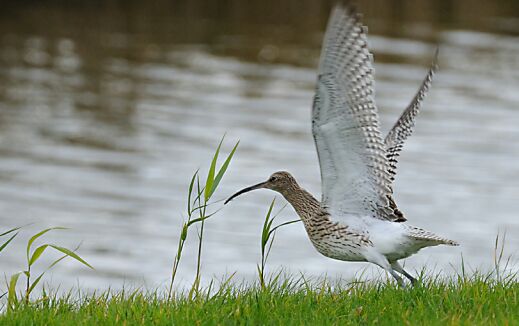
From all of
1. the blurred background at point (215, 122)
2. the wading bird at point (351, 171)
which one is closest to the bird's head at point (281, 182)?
the wading bird at point (351, 171)

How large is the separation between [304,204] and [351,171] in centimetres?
49

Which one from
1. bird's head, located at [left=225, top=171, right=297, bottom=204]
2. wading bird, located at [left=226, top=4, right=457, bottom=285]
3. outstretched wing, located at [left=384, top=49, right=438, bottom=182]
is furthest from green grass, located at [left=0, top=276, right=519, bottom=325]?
outstretched wing, located at [left=384, top=49, right=438, bottom=182]

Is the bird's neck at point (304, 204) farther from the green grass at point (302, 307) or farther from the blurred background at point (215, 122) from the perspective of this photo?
the blurred background at point (215, 122)

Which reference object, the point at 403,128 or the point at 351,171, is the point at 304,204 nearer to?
the point at 351,171

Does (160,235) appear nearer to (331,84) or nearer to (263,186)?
(263,186)

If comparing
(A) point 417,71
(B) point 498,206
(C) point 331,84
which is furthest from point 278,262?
(A) point 417,71

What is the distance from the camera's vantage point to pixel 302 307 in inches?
228

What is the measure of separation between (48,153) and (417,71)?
9751 millimetres

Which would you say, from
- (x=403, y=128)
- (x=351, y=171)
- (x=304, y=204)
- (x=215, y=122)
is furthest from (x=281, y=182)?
(x=215, y=122)

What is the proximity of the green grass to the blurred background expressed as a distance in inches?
112

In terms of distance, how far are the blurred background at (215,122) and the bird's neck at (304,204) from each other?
1.86m

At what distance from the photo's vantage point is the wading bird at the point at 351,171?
6480 mm

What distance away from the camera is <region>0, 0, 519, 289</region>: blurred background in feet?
49.9

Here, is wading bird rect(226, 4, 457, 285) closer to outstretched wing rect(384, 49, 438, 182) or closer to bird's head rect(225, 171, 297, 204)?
bird's head rect(225, 171, 297, 204)
